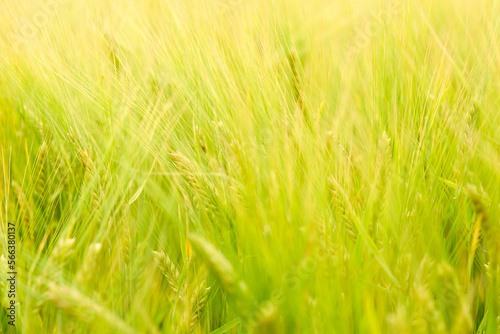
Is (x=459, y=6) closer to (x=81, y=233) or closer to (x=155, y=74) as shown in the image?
(x=155, y=74)

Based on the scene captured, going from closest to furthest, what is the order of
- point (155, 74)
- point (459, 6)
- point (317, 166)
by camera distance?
point (317, 166) < point (155, 74) < point (459, 6)

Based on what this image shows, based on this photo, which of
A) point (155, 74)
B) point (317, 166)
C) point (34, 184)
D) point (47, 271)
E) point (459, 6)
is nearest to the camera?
point (47, 271)

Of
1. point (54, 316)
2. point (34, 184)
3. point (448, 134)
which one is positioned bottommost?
Answer: point (448, 134)

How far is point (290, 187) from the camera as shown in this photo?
556 millimetres

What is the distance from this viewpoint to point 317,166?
25.0 inches

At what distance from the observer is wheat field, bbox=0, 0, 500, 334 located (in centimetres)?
53

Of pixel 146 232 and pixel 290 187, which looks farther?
pixel 146 232

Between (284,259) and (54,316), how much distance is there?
32 centimetres

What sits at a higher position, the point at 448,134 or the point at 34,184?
the point at 34,184

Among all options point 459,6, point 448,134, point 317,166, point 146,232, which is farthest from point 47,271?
point 459,6

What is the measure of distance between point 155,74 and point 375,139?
457 millimetres

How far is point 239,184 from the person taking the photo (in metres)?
0.59

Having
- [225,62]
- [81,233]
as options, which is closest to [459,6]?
[225,62]

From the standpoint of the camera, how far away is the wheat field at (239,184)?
20.7 inches
